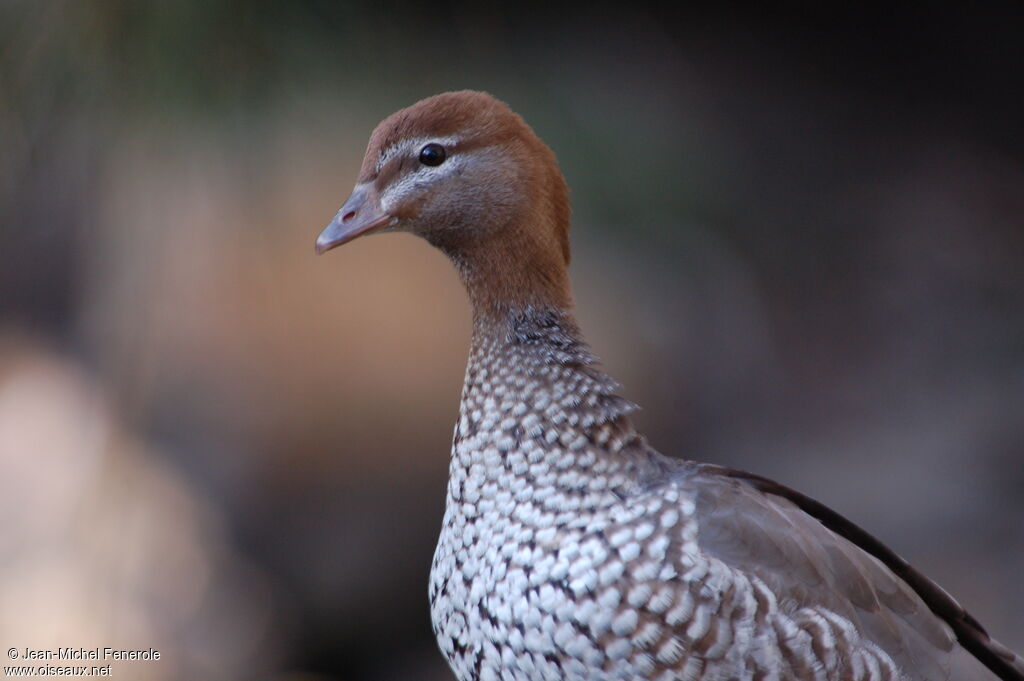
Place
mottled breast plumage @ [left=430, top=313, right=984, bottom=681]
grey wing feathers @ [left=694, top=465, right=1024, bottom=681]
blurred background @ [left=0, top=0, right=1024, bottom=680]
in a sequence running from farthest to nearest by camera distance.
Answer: blurred background @ [left=0, top=0, right=1024, bottom=680] → grey wing feathers @ [left=694, top=465, right=1024, bottom=681] → mottled breast plumage @ [left=430, top=313, right=984, bottom=681]

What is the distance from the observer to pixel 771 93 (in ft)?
17.5

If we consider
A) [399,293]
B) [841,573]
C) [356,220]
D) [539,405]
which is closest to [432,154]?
[356,220]

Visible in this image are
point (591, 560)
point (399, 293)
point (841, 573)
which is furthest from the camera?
point (399, 293)

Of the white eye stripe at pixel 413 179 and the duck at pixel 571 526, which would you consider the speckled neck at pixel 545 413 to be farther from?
the white eye stripe at pixel 413 179

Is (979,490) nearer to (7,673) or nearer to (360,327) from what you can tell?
(360,327)

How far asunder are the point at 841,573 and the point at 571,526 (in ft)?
1.63

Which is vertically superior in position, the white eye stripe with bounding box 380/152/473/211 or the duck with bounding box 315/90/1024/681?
the white eye stripe with bounding box 380/152/473/211

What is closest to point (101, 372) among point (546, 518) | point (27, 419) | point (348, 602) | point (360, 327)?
point (27, 419)

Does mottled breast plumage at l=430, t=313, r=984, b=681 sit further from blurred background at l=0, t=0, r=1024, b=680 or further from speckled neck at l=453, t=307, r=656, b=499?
blurred background at l=0, t=0, r=1024, b=680

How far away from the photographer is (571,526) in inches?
78.5

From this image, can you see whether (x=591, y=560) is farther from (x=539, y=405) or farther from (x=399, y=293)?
(x=399, y=293)

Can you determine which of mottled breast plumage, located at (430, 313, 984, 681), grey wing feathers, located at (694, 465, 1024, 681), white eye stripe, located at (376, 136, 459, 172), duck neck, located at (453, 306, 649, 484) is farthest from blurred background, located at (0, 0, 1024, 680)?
grey wing feathers, located at (694, 465, 1024, 681)

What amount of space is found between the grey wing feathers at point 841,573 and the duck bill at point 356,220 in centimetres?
73

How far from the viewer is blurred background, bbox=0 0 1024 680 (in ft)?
10.5
